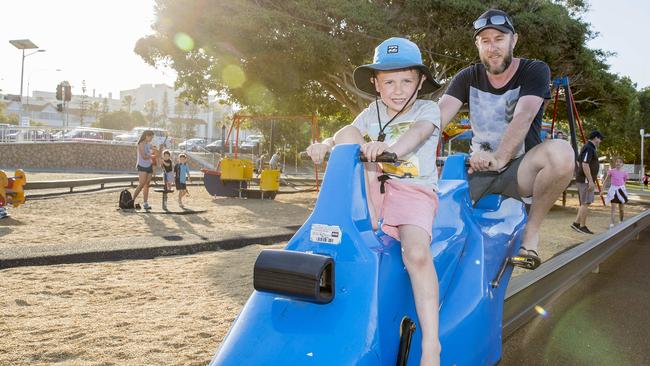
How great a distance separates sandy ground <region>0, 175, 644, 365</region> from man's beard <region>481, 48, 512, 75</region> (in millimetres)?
2479

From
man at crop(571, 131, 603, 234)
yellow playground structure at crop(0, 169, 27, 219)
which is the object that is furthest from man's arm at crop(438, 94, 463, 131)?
yellow playground structure at crop(0, 169, 27, 219)

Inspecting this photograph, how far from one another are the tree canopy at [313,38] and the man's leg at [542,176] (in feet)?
47.7

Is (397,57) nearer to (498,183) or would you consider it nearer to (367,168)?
(367,168)

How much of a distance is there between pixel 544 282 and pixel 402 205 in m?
2.11

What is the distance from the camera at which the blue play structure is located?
179cm

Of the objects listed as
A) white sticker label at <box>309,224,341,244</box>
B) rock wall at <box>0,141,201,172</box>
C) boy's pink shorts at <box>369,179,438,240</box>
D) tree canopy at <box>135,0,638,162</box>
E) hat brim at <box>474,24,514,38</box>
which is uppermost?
tree canopy at <box>135,0,638,162</box>

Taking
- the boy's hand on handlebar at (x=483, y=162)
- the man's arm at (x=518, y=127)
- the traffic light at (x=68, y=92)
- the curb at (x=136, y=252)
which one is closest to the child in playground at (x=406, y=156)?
the boy's hand on handlebar at (x=483, y=162)

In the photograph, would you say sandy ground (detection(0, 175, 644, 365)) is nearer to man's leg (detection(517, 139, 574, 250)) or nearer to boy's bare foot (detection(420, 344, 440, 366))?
boy's bare foot (detection(420, 344, 440, 366))

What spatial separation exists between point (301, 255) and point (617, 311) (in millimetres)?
4044

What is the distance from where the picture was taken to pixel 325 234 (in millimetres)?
2008

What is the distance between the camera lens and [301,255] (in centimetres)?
185

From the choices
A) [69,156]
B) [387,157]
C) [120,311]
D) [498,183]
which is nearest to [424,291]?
[387,157]

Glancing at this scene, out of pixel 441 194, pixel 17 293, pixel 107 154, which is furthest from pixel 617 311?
pixel 107 154

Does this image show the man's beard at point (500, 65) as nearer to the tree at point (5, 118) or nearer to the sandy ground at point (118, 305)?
the sandy ground at point (118, 305)
